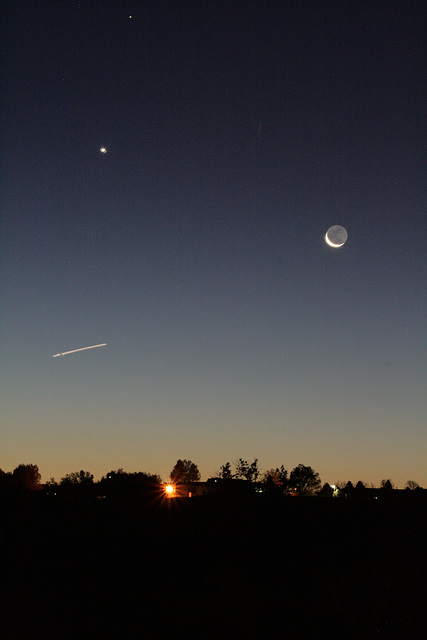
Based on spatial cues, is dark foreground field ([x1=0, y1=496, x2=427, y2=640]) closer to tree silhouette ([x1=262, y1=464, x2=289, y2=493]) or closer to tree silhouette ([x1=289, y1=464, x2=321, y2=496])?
tree silhouette ([x1=262, y1=464, x2=289, y2=493])

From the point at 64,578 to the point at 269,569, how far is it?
6.58m

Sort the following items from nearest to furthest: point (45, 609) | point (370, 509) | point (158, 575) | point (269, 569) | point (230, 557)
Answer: point (45, 609), point (158, 575), point (269, 569), point (230, 557), point (370, 509)

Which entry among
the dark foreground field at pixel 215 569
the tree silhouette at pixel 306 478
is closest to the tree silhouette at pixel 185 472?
the tree silhouette at pixel 306 478

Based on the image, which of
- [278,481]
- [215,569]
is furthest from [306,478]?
[215,569]

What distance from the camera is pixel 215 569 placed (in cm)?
1421

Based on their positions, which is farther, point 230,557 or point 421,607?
point 230,557

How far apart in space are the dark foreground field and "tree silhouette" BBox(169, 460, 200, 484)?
150m

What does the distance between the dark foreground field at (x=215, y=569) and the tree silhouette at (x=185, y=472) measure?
149910mm

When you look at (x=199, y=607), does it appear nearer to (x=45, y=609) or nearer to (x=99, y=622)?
(x=99, y=622)

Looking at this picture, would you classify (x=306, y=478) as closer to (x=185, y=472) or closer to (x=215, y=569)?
(x=185, y=472)

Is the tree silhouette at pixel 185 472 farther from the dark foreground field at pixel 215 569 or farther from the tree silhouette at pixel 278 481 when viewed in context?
the dark foreground field at pixel 215 569

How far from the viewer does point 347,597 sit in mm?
12203

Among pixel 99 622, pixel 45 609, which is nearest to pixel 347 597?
pixel 99 622

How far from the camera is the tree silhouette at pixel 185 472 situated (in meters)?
164
